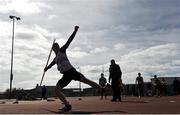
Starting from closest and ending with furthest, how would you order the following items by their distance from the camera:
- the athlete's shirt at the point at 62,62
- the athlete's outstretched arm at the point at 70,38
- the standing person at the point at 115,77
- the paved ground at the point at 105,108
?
1. the paved ground at the point at 105,108
2. the athlete's outstretched arm at the point at 70,38
3. the athlete's shirt at the point at 62,62
4. the standing person at the point at 115,77

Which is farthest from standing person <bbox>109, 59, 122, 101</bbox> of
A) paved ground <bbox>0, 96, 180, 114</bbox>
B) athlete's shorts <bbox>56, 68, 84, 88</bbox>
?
athlete's shorts <bbox>56, 68, 84, 88</bbox>

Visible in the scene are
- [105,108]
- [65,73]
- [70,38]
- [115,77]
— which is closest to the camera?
[70,38]

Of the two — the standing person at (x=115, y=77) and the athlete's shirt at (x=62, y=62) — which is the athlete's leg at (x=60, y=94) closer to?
the athlete's shirt at (x=62, y=62)

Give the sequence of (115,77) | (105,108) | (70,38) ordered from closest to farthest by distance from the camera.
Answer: (70,38)
(105,108)
(115,77)

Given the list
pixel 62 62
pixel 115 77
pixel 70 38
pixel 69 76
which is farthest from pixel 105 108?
pixel 115 77

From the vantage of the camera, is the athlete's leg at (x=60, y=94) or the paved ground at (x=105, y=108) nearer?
the paved ground at (x=105, y=108)

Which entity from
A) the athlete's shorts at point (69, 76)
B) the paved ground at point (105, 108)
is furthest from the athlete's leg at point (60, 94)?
the paved ground at point (105, 108)

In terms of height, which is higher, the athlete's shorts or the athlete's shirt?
the athlete's shirt

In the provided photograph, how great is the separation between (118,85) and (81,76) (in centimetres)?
764

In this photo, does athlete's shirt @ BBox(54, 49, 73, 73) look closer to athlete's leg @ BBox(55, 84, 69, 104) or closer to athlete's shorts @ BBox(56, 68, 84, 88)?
athlete's shorts @ BBox(56, 68, 84, 88)

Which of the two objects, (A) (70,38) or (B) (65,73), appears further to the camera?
(B) (65,73)

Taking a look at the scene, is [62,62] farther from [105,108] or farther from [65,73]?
[105,108]

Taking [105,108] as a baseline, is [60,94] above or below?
above

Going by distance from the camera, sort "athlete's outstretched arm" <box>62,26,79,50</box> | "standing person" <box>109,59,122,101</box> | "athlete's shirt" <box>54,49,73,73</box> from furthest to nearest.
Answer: "standing person" <box>109,59,122,101</box>, "athlete's shirt" <box>54,49,73,73</box>, "athlete's outstretched arm" <box>62,26,79,50</box>
